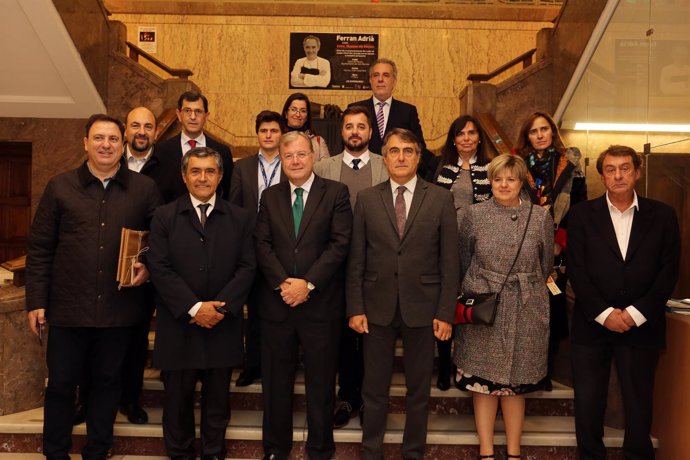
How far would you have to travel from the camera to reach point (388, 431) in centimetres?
375

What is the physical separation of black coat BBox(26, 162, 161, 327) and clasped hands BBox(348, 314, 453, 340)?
125 centimetres

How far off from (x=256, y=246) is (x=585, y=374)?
6.61 ft

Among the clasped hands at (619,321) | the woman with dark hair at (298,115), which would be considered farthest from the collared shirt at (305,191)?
the clasped hands at (619,321)

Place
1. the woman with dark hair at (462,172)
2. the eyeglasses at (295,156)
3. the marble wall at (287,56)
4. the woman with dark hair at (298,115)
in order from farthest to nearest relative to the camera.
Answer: the marble wall at (287,56) → the woman with dark hair at (298,115) → the woman with dark hair at (462,172) → the eyeglasses at (295,156)

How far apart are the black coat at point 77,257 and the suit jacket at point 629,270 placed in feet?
8.40

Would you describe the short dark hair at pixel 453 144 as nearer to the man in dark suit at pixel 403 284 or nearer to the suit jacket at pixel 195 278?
the man in dark suit at pixel 403 284

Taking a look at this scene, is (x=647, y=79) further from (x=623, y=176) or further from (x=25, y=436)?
(x=25, y=436)

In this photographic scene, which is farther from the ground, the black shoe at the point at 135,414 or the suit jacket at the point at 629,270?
the suit jacket at the point at 629,270

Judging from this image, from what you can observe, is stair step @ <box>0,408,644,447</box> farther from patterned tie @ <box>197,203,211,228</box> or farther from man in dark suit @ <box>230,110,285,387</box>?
patterned tie @ <box>197,203,211,228</box>

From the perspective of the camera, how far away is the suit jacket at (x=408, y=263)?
11.1 feet

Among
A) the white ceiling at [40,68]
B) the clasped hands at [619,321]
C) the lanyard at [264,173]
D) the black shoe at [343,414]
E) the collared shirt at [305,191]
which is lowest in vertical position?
the black shoe at [343,414]

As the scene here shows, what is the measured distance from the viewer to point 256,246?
3.49m

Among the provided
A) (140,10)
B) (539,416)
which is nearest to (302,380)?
(539,416)

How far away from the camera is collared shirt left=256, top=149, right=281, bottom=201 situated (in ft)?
13.3
